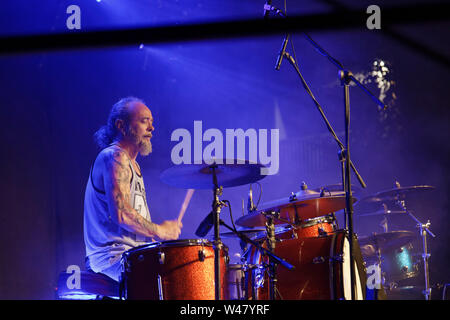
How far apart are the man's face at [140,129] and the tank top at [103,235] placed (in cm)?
35

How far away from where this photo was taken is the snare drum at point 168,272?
304 centimetres

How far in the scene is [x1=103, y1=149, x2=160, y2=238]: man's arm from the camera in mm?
3432

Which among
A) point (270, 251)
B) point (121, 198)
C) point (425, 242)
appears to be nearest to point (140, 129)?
point (121, 198)

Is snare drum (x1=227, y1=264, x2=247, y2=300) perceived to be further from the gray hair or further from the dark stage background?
the dark stage background

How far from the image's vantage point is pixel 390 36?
586 centimetres

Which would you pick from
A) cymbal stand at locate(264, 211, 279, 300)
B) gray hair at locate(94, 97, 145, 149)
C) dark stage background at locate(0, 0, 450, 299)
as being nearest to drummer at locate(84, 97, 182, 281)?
gray hair at locate(94, 97, 145, 149)

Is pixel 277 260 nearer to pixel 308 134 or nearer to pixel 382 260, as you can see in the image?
pixel 382 260

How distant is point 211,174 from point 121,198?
68 cm

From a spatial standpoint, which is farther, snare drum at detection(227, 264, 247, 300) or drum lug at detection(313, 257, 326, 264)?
snare drum at detection(227, 264, 247, 300)

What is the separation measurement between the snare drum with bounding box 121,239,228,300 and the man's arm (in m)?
0.35

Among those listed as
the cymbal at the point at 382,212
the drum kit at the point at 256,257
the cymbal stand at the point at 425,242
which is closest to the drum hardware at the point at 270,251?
the drum kit at the point at 256,257

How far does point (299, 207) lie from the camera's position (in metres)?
3.64

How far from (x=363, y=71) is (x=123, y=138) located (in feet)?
11.2

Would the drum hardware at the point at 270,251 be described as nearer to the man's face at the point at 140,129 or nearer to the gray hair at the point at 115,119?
the man's face at the point at 140,129
